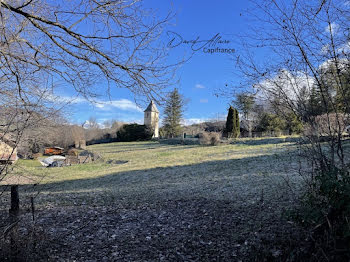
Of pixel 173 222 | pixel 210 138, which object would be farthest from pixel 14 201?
pixel 210 138

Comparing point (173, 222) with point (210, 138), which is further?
point (210, 138)

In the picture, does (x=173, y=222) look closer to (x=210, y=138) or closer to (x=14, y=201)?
(x=14, y=201)

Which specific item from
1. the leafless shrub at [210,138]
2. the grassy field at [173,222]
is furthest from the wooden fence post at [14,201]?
the leafless shrub at [210,138]

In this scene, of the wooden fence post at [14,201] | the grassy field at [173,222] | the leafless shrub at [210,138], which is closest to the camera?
the wooden fence post at [14,201]

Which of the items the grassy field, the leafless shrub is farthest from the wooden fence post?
the leafless shrub

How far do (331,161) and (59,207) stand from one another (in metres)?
5.14

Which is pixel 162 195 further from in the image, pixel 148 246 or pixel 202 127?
pixel 202 127

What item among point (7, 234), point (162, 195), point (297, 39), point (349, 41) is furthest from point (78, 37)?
point (162, 195)

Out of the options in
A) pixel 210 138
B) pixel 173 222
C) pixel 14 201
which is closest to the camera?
pixel 14 201

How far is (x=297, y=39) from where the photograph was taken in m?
2.87

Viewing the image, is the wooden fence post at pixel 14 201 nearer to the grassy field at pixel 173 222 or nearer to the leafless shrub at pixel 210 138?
the grassy field at pixel 173 222

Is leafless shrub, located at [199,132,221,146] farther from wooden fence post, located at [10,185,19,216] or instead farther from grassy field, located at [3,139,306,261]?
wooden fence post, located at [10,185,19,216]

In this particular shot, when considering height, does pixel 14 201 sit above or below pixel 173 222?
above

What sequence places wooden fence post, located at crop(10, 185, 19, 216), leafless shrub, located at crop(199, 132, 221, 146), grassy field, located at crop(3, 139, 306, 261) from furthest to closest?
leafless shrub, located at crop(199, 132, 221, 146) → grassy field, located at crop(3, 139, 306, 261) → wooden fence post, located at crop(10, 185, 19, 216)
